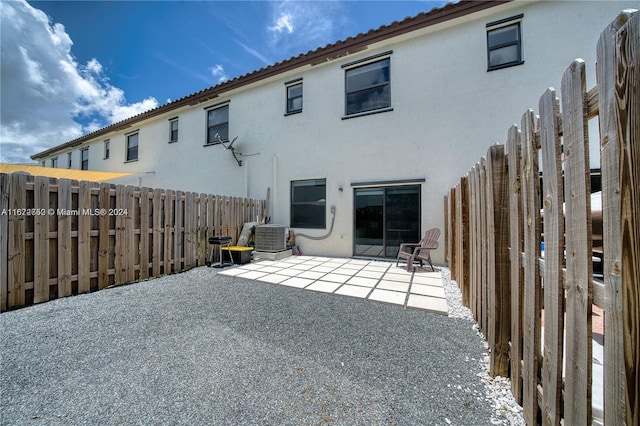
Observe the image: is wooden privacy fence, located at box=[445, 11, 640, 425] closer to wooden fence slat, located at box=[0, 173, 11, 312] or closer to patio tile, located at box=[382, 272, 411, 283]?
patio tile, located at box=[382, 272, 411, 283]

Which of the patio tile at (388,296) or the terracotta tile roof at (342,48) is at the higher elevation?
the terracotta tile roof at (342,48)

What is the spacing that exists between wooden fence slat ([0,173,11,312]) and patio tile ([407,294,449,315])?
5508 millimetres

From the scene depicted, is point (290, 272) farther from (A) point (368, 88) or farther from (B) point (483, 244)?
(A) point (368, 88)

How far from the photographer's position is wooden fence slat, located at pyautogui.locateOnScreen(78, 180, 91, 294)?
3.95 metres

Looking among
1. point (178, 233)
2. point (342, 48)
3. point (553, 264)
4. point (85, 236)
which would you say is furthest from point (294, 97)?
point (553, 264)

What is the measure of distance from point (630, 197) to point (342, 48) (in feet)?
26.2

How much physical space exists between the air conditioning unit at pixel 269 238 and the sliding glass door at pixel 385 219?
224 centimetres

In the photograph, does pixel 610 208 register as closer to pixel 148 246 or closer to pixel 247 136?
pixel 148 246

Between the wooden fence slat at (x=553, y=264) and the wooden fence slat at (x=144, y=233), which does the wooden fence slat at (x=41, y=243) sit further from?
the wooden fence slat at (x=553, y=264)

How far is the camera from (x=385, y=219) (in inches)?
270

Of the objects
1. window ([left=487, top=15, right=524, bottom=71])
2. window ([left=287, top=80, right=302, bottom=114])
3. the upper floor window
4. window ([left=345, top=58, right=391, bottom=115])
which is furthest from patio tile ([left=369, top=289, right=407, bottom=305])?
the upper floor window

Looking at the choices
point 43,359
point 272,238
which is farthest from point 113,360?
point 272,238

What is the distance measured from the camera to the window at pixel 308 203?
7.68 meters

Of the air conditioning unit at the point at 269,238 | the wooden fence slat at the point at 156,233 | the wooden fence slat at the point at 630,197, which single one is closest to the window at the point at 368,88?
the air conditioning unit at the point at 269,238
